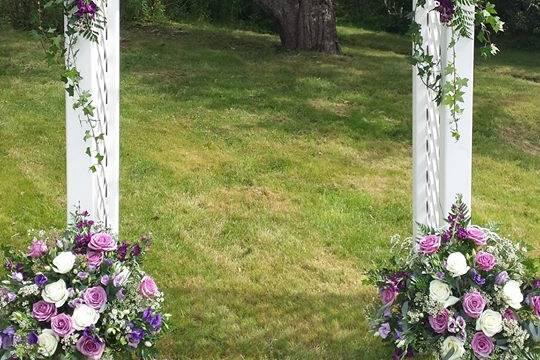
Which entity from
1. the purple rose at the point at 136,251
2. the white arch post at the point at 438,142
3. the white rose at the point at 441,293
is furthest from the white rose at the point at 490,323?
the purple rose at the point at 136,251

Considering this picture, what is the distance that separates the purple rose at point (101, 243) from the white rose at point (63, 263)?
87mm

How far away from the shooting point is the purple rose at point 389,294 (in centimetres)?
301

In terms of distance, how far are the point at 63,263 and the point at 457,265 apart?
1500 millimetres

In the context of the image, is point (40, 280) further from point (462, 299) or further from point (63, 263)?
point (462, 299)

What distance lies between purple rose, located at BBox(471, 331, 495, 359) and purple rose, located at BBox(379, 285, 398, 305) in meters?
0.35

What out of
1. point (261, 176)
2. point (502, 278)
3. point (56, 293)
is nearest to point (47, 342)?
point (56, 293)

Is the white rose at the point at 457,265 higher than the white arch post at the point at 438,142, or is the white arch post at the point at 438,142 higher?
the white arch post at the point at 438,142

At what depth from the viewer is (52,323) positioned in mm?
2809

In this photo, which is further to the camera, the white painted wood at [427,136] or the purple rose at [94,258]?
the white painted wood at [427,136]

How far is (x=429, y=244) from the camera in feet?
9.66

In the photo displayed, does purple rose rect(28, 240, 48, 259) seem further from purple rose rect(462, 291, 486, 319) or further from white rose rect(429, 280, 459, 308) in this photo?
purple rose rect(462, 291, 486, 319)

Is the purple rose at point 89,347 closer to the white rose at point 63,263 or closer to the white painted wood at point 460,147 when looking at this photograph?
the white rose at point 63,263

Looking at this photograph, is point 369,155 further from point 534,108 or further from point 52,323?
point 52,323

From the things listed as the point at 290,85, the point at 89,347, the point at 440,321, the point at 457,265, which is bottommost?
the point at 89,347
